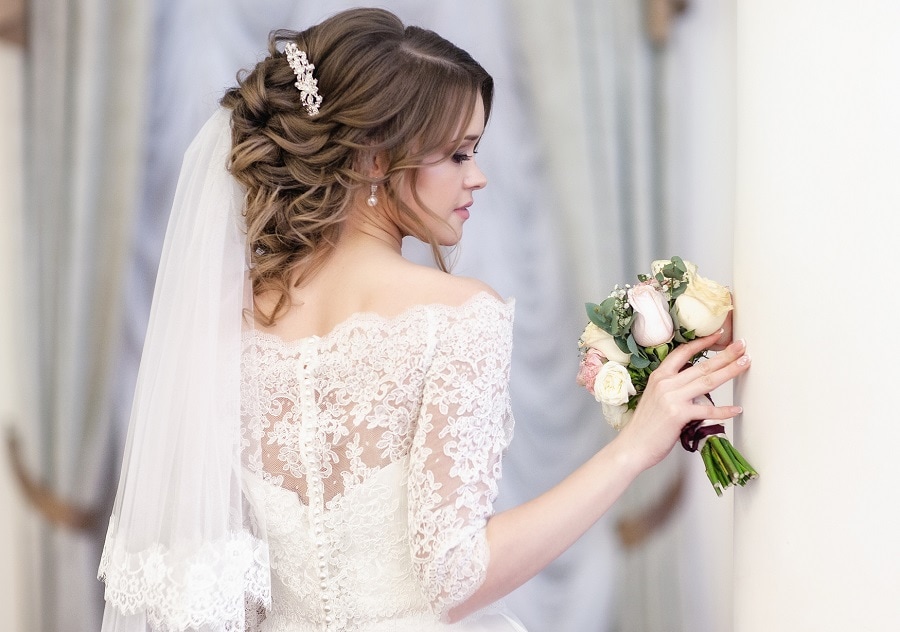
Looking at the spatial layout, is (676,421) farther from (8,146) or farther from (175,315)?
(8,146)

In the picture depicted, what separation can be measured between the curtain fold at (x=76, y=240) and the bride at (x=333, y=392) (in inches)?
40.1

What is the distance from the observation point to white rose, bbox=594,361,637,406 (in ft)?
5.25

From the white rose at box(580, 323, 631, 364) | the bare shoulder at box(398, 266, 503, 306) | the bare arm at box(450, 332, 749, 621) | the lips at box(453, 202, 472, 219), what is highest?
the lips at box(453, 202, 472, 219)

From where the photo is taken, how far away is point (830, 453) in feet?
4.32

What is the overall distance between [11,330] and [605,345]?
69.6 inches

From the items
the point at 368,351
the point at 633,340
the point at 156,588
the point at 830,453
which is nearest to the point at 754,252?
the point at 633,340

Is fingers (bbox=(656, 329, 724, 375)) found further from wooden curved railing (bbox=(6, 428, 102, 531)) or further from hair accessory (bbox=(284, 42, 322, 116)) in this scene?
wooden curved railing (bbox=(6, 428, 102, 531))

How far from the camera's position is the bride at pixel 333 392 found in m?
1.47

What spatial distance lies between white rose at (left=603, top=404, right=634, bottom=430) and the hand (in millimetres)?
86

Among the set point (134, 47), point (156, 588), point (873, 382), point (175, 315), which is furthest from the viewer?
point (134, 47)

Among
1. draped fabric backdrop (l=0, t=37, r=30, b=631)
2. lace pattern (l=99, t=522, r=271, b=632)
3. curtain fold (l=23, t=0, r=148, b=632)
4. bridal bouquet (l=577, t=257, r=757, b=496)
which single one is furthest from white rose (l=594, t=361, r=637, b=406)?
draped fabric backdrop (l=0, t=37, r=30, b=631)

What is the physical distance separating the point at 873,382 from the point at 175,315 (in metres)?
1.09

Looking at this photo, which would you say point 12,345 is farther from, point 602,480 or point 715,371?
point 715,371

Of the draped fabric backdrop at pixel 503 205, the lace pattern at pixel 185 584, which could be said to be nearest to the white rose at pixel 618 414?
the lace pattern at pixel 185 584
